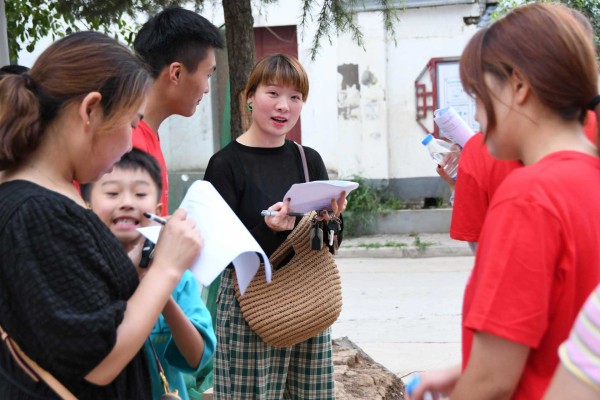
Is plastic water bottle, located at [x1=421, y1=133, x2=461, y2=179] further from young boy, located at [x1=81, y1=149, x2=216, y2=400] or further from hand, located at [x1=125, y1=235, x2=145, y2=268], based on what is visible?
hand, located at [x1=125, y1=235, x2=145, y2=268]

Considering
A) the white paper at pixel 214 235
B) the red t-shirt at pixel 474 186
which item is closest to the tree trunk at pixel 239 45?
the red t-shirt at pixel 474 186

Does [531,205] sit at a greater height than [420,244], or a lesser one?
greater

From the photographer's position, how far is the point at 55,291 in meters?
1.59

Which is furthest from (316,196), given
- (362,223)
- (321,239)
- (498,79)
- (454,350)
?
(362,223)

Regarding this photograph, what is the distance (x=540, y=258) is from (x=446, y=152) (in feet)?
4.78

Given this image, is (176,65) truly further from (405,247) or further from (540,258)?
(405,247)

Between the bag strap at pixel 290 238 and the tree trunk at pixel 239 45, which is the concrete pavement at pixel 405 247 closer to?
the tree trunk at pixel 239 45

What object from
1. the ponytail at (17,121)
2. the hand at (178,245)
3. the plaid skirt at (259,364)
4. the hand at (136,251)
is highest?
the ponytail at (17,121)

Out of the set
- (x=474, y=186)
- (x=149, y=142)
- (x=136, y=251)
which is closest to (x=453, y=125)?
(x=474, y=186)

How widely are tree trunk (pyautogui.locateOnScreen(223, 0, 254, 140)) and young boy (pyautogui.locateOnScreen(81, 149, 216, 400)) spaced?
8.07ft

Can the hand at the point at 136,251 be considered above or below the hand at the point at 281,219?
above

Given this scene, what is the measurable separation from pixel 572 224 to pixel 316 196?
5.16ft

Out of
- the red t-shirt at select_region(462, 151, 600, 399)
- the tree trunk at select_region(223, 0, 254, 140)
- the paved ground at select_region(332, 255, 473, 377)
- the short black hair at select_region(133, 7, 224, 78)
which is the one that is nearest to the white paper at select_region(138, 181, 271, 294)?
the red t-shirt at select_region(462, 151, 600, 399)

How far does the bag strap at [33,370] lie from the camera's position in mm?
1650
